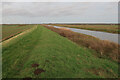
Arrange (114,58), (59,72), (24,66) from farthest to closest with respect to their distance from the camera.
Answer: (114,58) < (24,66) < (59,72)

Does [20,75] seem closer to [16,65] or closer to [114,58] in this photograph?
[16,65]

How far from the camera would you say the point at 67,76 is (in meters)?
6.14

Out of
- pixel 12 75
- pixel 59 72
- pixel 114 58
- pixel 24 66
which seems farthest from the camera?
pixel 114 58

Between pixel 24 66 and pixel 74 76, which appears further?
pixel 24 66

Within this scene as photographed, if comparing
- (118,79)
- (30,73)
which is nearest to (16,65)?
(30,73)

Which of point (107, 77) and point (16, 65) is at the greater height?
point (16, 65)

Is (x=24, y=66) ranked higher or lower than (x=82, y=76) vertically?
higher

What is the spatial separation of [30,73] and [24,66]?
4.53 ft

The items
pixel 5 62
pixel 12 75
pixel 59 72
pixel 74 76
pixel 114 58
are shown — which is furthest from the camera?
pixel 114 58

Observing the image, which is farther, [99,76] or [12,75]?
[99,76]

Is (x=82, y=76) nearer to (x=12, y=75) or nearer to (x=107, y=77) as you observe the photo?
(x=107, y=77)

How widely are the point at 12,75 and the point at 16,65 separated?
5.18 ft

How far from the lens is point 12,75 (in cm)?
580

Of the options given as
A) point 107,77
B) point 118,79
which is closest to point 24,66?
point 107,77
